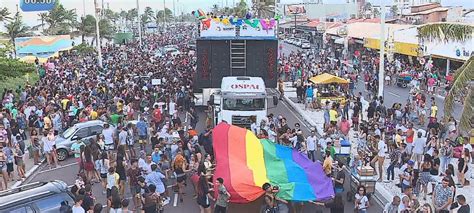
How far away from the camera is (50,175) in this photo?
1839 centimetres

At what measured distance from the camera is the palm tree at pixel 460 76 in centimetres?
1369

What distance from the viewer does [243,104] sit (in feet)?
72.6

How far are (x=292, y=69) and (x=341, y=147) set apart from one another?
25777 millimetres

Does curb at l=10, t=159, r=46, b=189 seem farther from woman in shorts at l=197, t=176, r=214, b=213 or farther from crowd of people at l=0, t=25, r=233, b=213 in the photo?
woman in shorts at l=197, t=176, r=214, b=213

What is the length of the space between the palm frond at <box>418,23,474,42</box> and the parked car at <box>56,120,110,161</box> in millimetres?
11781

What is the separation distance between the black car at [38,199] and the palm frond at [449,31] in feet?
33.2

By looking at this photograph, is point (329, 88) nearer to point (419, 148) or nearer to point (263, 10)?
point (419, 148)

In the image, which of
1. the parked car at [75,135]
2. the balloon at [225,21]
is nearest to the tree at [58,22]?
the balloon at [225,21]

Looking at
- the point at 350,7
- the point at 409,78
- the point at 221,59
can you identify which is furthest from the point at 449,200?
the point at 350,7

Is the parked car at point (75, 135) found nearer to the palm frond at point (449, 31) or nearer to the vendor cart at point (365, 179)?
the vendor cart at point (365, 179)

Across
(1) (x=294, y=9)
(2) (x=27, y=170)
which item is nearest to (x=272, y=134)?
(2) (x=27, y=170)

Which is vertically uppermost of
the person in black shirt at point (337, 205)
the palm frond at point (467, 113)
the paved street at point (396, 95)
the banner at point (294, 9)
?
the banner at point (294, 9)

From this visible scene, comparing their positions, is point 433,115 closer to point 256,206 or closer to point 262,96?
point 262,96

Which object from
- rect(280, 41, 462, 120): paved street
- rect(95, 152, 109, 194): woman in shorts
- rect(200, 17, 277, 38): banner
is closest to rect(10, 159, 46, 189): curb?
rect(95, 152, 109, 194): woman in shorts
